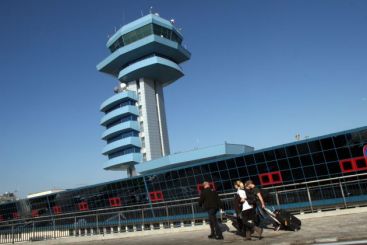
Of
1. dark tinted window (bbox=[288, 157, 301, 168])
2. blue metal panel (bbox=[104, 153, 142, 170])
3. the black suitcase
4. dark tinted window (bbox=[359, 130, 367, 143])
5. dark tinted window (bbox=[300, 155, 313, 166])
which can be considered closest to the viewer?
the black suitcase

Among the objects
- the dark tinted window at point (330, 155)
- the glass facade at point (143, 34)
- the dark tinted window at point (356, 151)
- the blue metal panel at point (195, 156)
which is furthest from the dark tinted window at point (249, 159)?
the glass facade at point (143, 34)

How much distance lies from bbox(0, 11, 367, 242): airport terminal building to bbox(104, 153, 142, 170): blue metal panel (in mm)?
219

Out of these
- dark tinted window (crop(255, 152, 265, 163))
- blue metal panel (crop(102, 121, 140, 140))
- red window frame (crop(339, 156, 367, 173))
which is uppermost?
blue metal panel (crop(102, 121, 140, 140))

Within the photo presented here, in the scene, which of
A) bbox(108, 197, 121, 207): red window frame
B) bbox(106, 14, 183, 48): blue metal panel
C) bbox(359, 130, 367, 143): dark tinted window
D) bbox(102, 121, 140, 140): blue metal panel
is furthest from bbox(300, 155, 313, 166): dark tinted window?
bbox(106, 14, 183, 48): blue metal panel

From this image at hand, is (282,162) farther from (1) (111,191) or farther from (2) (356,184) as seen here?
(1) (111,191)

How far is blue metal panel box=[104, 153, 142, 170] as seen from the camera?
7562 cm

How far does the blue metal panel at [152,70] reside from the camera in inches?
3044

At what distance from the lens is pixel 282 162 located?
37875 mm

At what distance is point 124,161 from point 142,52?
69.3 feet

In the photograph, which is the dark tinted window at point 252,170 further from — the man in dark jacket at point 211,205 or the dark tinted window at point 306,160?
the man in dark jacket at point 211,205

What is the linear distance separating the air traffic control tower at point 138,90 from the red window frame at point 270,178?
39.2m

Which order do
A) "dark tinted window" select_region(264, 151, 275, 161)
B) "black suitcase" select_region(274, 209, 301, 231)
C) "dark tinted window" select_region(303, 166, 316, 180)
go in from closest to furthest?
1. "black suitcase" select_region(274, 209, 301, 231)
2. "dark tinted window" select_region(303, 166, 316, 180)
3. "dark tinted window" select_region(264, 151, 275, 161)

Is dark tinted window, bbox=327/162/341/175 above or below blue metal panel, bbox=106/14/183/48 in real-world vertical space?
below

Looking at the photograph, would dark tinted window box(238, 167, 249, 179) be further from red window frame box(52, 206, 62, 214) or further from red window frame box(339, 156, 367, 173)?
red window frame box(52, 206, 62, 214)
